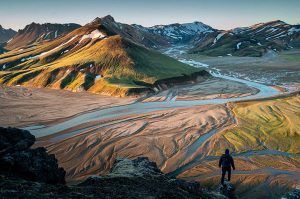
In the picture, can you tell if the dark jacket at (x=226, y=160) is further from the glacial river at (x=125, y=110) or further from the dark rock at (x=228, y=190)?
the glacial river at (x=125, y=110)

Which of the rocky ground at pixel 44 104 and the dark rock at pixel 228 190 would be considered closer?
the dark rock at pixel 228 190

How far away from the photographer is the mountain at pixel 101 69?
101 metres

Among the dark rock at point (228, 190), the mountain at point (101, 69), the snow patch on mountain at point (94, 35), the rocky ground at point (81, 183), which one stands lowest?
the dark rock at point (228, 190)

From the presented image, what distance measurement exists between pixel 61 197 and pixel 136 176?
8243mm

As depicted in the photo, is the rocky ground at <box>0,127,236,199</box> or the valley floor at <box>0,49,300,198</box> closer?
the rocky ground at <box>0,127,236,199</box>

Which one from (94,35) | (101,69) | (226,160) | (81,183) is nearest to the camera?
(81,183)

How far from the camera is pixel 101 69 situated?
369 ft

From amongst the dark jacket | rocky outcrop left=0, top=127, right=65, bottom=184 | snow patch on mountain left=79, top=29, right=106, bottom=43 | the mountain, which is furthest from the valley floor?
snow patch on mountain left=79, top=29, right=106, bottom=43

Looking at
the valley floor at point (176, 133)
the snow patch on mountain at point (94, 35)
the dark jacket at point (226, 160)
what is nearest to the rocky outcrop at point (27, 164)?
the valley floor at point (176, 133)

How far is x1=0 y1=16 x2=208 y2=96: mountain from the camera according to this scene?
101 m

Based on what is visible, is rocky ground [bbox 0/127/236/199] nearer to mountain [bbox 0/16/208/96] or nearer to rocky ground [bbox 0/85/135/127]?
rocky ground [bbox 0/85/135/127]

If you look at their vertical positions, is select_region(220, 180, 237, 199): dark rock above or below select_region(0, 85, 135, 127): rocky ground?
below

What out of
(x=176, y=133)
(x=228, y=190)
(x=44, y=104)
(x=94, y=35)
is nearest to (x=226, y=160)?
(x=228, y=190)

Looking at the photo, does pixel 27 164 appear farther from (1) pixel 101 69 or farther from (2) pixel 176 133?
(1) pixel 101 69
